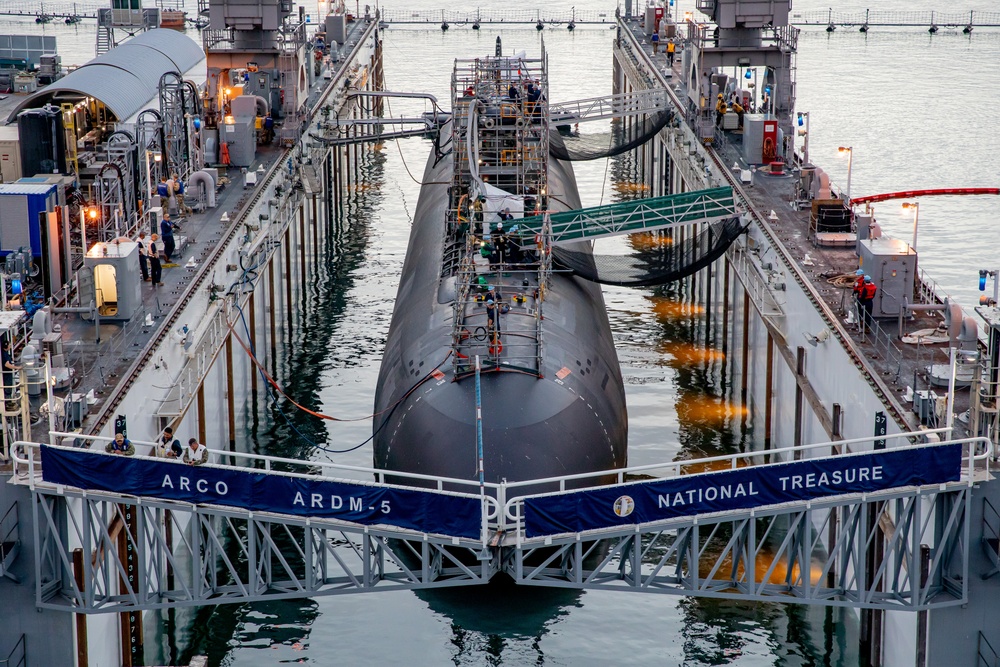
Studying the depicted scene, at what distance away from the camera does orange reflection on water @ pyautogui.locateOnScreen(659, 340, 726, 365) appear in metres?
70.0

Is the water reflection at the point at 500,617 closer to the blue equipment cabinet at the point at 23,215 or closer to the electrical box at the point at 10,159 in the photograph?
the blue equipment cabinet at the point at 23,215

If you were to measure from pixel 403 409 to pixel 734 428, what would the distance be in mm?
20291

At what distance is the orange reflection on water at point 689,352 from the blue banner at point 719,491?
33.6 m

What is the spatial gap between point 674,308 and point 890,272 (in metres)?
31.2

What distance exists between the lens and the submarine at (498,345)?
4256 centimetres

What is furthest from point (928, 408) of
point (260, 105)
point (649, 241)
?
point (649, 241)

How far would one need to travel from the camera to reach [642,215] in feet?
193

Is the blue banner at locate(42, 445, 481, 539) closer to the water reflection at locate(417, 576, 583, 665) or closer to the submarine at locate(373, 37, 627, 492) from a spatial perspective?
the submarine at locate(373, 37, 627, 492)

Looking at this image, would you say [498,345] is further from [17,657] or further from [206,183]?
[206,183]

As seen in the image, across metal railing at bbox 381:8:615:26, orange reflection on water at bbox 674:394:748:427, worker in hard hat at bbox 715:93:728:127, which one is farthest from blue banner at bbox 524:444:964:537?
metal railing at bbox 381:8:615:26

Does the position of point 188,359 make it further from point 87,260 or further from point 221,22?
point 221,22

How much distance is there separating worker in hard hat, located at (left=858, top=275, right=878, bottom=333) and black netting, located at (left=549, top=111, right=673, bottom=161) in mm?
31722

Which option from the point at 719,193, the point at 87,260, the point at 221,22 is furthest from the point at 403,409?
the point at 221,22

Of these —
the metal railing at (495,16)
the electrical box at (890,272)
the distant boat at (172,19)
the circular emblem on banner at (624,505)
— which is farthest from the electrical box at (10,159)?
the metal railing at (495,16)
